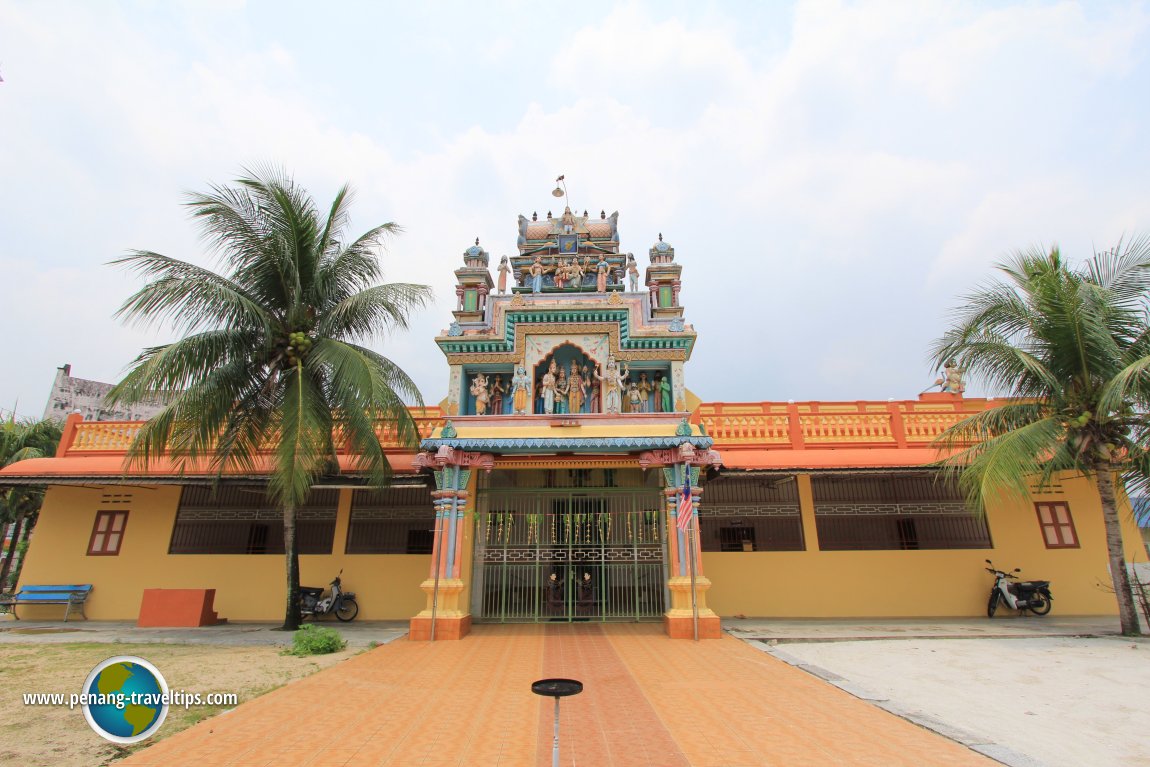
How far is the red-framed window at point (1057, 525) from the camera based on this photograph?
495 inches

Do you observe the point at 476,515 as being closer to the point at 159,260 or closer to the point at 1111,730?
the point at 159,260

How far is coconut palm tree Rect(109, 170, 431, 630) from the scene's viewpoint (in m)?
9.80

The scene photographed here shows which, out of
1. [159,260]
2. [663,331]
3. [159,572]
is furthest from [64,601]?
[663,331]

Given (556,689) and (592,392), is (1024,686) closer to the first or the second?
(556,689)

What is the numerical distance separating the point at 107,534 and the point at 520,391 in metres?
10.8

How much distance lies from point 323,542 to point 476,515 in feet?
15.5

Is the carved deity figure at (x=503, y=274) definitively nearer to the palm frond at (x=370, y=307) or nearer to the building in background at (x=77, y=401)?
the palm frond at (x=370, y=307)

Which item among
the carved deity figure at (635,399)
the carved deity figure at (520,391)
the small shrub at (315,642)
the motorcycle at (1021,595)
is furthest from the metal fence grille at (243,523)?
the motorcycle at (1021,595)

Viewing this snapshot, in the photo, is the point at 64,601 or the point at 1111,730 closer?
the point at 1111,730

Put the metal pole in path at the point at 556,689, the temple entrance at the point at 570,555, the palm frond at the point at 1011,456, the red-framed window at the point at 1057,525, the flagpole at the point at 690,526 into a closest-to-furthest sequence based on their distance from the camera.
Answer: the metal pole in path at the point at 556,689
the palm frond at the point at 1011,456
the flagpole at the point at 690,526
the temple entrance at the point at 570,555
the red-framed window at the point at 1057,525

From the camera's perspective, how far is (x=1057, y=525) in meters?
12.7

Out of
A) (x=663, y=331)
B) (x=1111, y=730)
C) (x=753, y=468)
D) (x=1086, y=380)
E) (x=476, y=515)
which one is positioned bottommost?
(x=1111, y=730)

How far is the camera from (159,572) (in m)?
13.1

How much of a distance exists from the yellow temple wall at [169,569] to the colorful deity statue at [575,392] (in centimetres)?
491
